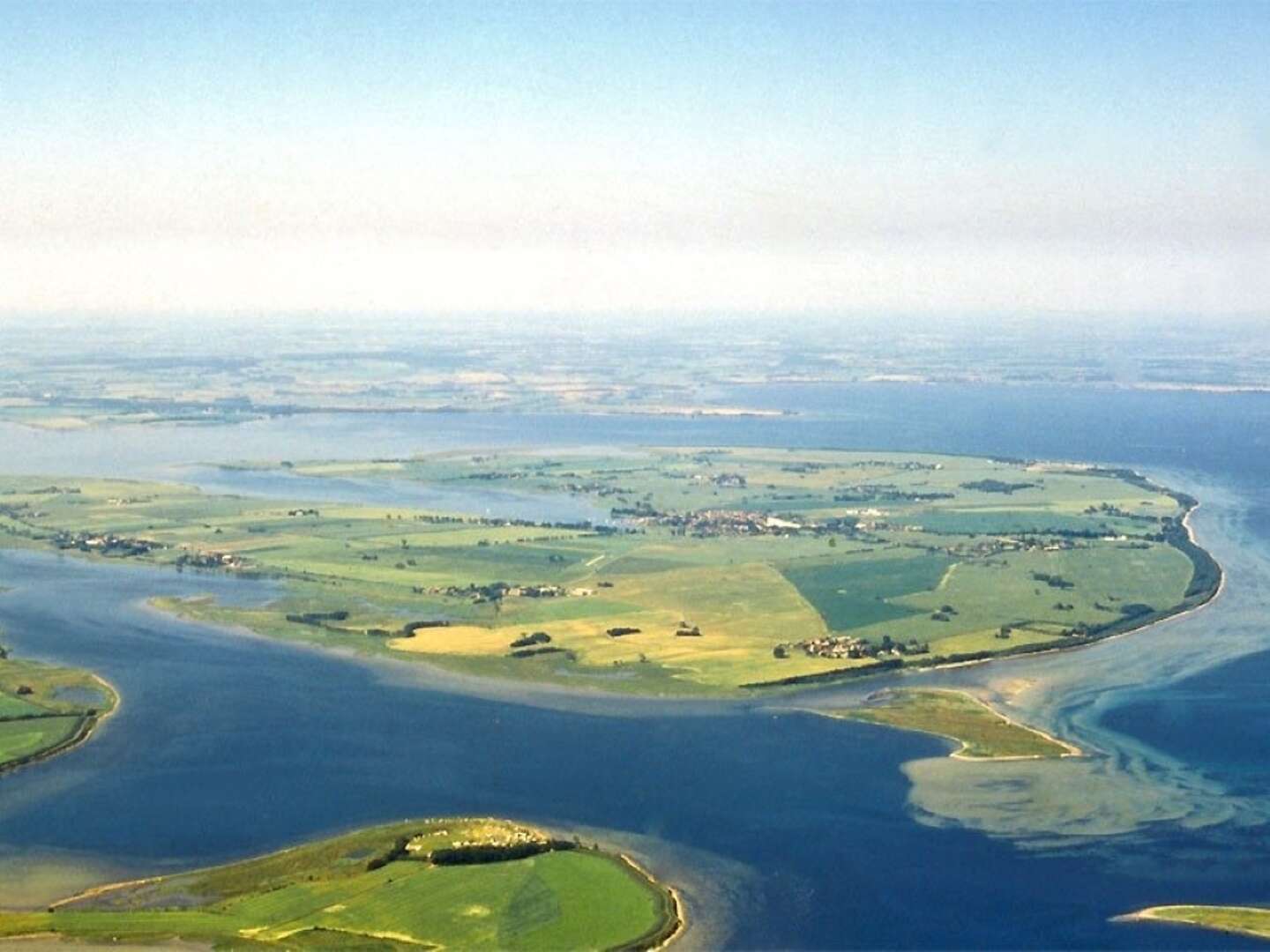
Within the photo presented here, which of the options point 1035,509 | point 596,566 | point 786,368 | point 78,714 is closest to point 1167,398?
point 786,368

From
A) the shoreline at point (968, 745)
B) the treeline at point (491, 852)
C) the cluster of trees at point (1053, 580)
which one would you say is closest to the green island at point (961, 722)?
the shoreline at point (968, 745)

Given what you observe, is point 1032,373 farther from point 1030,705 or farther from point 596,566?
point 1030,705

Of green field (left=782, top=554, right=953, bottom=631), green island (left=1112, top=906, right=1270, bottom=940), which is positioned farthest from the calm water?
green field (left=782, top=554, right=953, bottom=631)

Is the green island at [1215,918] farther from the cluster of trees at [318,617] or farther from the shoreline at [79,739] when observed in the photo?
the cluster of trees at [318,617]

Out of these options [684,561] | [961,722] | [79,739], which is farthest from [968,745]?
[684,561]

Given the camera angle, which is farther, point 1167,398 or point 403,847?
point 1167,398

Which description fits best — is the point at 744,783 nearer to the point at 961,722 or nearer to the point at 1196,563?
the point at 961,722

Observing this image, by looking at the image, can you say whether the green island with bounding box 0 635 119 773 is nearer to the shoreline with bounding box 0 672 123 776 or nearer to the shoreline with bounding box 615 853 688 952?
the shoreline with bounding box 0 672 123 776
